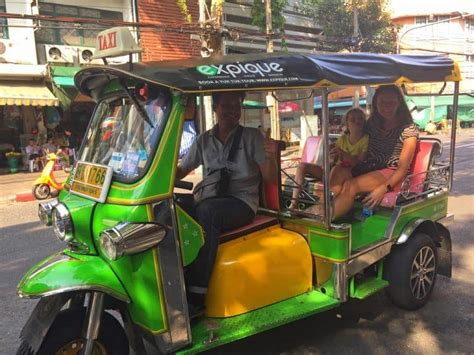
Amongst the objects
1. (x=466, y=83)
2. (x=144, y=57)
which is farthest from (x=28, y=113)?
(x=466, y=83)

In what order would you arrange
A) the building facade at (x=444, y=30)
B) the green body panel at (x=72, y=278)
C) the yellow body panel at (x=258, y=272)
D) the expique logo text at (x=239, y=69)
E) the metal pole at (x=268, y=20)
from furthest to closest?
1. the building facade at (x=444, y=30)
2. the metal pole at (x=268, y=20)
3. the yellow body panel at (x=258, y=272)
4. the expique logo text at (x=239, y=69)
5. the green body panel at (x=72, y=278)

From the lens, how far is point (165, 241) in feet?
8.71

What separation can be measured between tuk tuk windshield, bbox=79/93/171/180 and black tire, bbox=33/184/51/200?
8.37 meters

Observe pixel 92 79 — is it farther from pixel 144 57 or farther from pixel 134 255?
pixel 144 57

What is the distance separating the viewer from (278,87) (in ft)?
9.53

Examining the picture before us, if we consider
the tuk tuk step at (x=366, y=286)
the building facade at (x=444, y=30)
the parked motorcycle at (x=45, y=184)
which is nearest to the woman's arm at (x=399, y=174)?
the tuk tuk step at (x=366, y=286)

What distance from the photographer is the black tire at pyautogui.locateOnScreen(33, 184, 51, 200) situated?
1086 centimetres

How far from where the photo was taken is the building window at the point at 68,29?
46.8 ft

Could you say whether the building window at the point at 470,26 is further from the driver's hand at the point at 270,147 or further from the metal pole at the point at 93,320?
the metal pole at the point at 93,320

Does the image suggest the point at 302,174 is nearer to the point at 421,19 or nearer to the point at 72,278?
the point at 72,278

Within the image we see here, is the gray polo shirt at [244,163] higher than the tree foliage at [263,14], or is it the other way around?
the tree foliage at [263,14]

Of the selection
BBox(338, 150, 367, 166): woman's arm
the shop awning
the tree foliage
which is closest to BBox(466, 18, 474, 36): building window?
the tree foliage

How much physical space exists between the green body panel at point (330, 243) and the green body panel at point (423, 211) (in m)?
0.72

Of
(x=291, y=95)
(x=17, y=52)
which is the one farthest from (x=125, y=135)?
(x=17, y=52)
